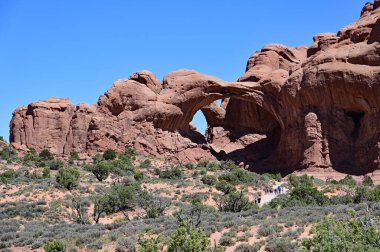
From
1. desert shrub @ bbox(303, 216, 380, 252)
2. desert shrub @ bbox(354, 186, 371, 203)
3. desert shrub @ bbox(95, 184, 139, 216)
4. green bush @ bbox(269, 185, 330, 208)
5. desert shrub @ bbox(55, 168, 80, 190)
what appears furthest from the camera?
desert shrub @ bbox(55, 168, 80, 190)

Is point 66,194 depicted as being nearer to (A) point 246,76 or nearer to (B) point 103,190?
(B) point 103,190

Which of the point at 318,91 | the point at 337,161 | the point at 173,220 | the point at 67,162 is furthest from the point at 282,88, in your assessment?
the point at 173,220

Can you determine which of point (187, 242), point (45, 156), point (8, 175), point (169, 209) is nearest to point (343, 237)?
point (187, 242)

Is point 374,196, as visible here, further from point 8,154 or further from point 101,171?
point 8,154

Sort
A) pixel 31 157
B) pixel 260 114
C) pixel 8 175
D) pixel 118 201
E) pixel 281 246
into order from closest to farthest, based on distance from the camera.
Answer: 1. pixel 281 246
2. pixel 118 201
3. pixel 8 175
4. pixel 31 157
5. pixel 260 114

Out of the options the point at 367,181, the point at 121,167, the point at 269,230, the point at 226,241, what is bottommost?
the point at 226,241

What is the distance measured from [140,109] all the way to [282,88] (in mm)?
13714

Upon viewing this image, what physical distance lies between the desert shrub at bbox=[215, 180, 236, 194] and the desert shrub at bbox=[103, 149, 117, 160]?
12129mm

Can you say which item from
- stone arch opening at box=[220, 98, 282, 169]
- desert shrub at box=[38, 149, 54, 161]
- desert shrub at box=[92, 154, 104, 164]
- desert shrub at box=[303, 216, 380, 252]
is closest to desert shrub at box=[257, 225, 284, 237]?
desert shrub at box=[303, 216, 380, 252]

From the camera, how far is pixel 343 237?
9.55 m

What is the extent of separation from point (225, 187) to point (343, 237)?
986 inches

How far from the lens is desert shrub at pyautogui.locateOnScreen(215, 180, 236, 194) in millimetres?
34000

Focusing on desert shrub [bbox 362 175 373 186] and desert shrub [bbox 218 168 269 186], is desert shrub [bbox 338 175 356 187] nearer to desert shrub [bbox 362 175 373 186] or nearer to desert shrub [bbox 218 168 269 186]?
desert shrub [bbox 362 175 373 186]

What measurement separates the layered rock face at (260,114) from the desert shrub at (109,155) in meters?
2.42
